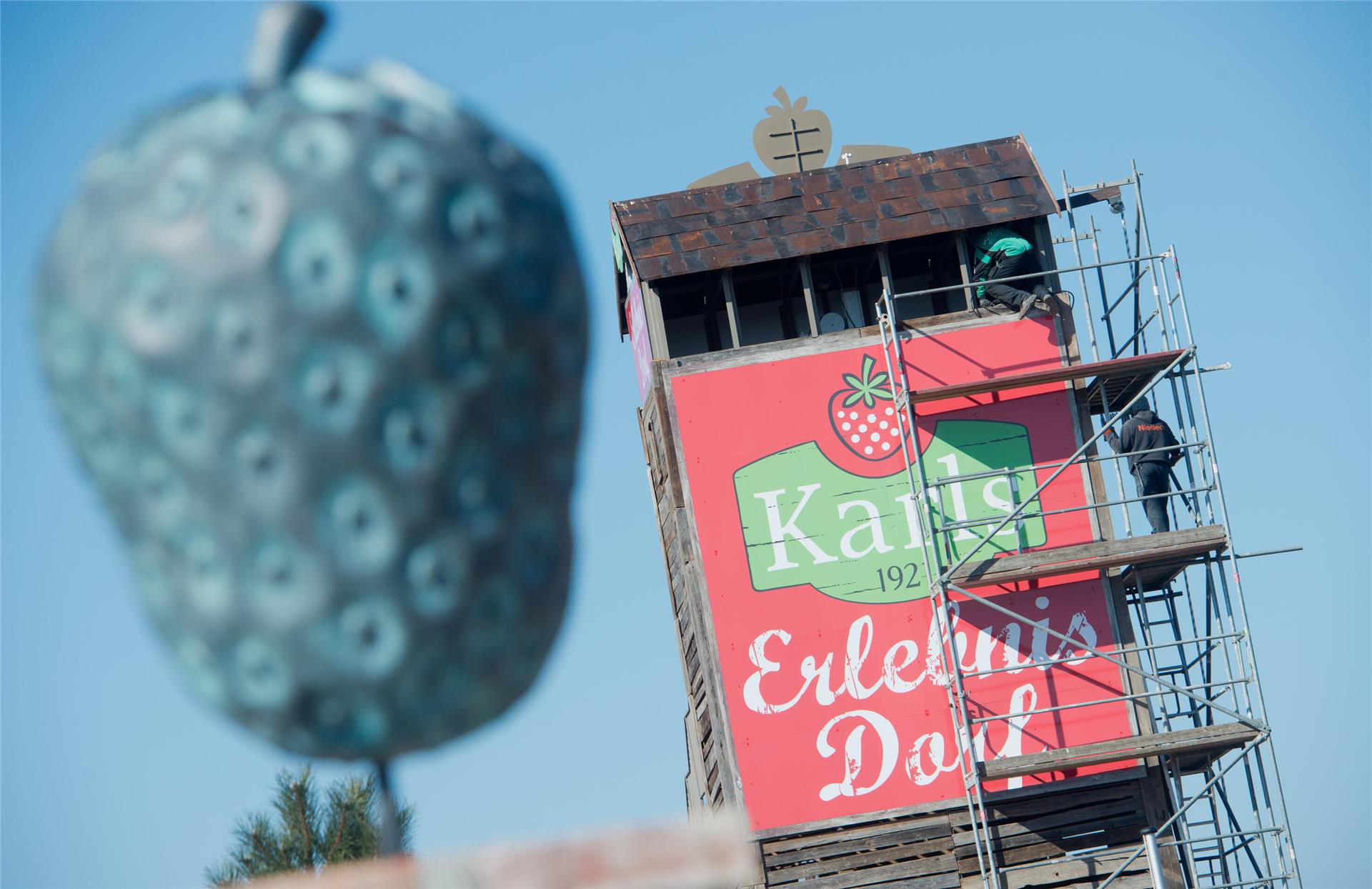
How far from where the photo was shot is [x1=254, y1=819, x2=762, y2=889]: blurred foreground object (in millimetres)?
2410

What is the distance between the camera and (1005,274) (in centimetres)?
1391

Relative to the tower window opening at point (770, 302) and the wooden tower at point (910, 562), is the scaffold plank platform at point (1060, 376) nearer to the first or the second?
the wooden tower at point (910, 562)

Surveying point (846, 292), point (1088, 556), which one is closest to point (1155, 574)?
point (1088, 556)

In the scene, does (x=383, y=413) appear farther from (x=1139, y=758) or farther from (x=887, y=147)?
(x=887, y=147)

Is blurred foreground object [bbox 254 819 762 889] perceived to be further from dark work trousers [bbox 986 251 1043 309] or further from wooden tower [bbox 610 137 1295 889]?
dark work trousers [bbox 986 251 1043 309]

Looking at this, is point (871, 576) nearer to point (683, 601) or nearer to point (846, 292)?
point (683, 601)

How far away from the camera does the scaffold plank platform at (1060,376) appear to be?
13.1 m

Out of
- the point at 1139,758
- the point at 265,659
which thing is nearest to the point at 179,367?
the point at 265,659

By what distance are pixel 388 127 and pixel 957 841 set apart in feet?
37.0

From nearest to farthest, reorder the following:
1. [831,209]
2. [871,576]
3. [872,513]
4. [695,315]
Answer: [871,576] < [872,513] < [831,209] < [695,315]

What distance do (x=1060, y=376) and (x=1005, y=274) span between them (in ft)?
4.02

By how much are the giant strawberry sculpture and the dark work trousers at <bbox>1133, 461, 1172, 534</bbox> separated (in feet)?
→ 38.0

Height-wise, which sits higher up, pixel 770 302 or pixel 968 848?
pixel 770 302

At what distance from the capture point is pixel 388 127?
2.51 metres
